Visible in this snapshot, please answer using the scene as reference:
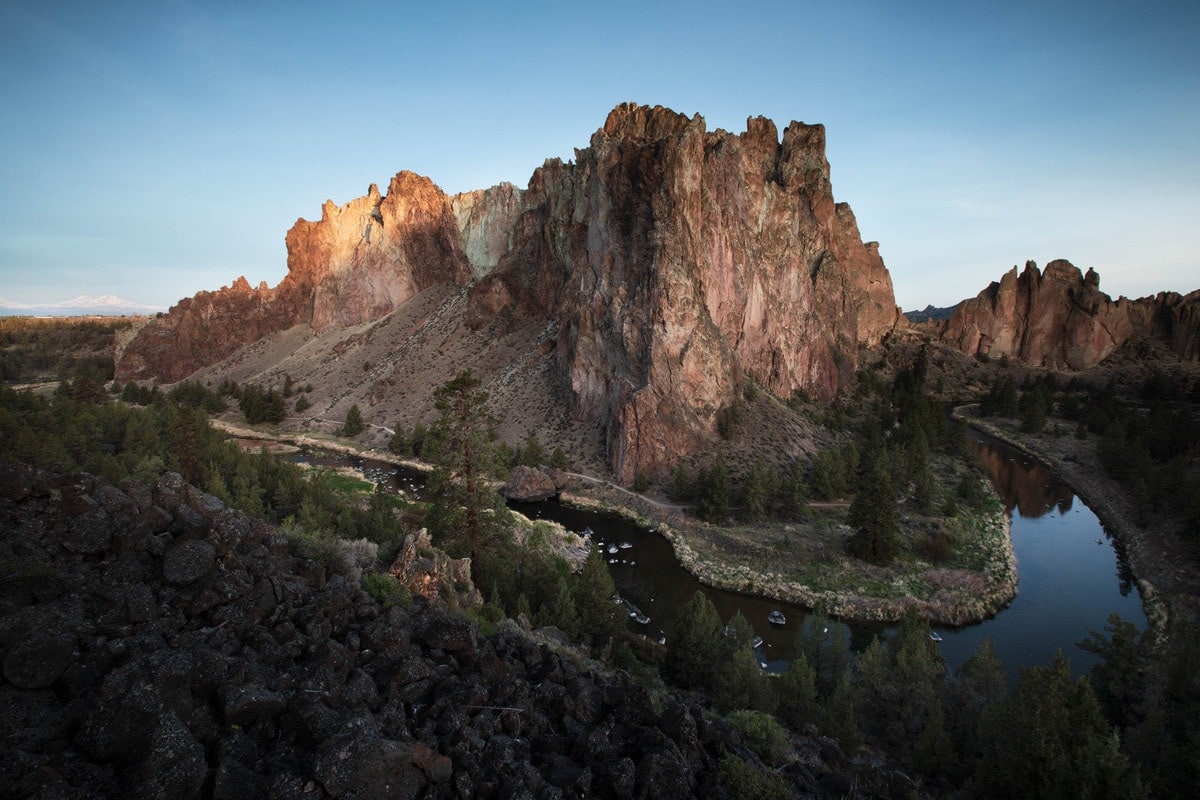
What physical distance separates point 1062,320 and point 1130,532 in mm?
87465

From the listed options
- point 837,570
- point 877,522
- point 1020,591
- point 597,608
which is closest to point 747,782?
point 597,608

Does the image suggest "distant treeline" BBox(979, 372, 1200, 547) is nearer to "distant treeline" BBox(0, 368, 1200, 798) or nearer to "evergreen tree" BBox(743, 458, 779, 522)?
"distant treeline" BBox(0, 368, 1200, 798)

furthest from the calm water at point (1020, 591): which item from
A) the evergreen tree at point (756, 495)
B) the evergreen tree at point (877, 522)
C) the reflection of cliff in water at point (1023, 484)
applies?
the evergreen tree at point (756, 495)

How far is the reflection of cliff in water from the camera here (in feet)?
165

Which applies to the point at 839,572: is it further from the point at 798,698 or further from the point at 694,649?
the point at 798,698

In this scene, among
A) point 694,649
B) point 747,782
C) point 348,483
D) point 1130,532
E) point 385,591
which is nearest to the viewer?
point 747,782

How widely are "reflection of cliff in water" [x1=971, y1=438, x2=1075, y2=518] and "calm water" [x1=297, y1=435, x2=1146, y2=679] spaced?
254 mm

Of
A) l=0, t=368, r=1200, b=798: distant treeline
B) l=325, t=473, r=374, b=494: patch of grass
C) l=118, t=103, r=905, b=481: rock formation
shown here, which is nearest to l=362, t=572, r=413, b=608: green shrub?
l=0, t=368, r=1200, b=798: distant treeline

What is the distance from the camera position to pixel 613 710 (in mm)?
10211

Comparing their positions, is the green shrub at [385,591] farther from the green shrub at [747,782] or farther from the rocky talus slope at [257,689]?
the green shrub at [747,782]

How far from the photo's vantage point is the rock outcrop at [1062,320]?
10581 cm

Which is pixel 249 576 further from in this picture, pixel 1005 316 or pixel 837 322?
pixel 1005 316

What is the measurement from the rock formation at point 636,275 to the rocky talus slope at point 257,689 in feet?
126

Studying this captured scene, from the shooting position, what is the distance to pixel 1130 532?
4112 cm
